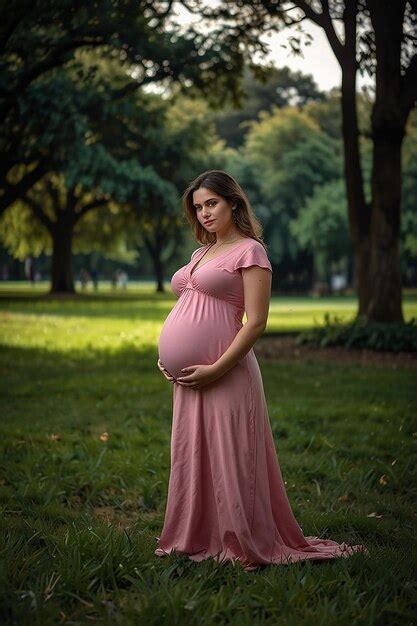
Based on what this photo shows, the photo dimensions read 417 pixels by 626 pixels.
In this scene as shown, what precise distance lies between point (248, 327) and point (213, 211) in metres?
0.59

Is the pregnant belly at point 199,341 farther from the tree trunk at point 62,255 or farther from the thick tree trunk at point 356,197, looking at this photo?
the tree trunk at point 62,255

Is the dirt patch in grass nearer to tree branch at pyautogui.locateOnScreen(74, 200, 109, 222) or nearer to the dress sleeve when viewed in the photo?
the dress sleeve

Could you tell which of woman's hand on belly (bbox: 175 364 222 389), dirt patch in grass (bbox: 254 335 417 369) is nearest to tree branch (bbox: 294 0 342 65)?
dirt patch in grass (bbox: 254 335 417 369)

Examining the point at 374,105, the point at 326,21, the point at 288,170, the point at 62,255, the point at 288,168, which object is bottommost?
the point at 62,255

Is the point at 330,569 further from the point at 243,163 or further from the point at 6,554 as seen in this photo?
the point at 243,163

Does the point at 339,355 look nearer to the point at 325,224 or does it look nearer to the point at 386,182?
the point at 386,182

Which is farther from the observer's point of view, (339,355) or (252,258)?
(339,355)

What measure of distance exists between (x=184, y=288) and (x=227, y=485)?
3.15 feet

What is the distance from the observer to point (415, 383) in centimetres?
938

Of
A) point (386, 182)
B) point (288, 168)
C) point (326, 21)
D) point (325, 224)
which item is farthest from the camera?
point (288, 168)

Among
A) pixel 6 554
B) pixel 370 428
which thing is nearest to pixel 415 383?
pixel 370 428

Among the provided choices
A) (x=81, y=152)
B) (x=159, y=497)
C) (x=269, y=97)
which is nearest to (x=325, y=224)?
(x=81, y=152)

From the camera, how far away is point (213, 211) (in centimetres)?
363

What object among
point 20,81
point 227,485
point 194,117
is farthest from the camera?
point 194,117
